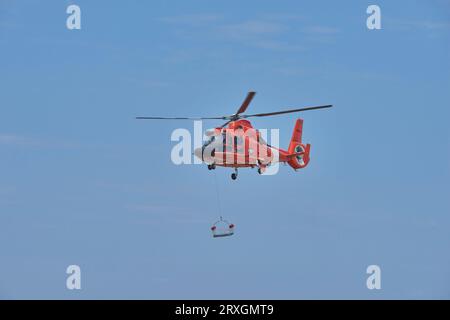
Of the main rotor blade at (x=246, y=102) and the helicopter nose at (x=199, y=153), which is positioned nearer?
the main rotor blade at (x=246, y=102)

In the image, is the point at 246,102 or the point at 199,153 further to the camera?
the point at 199,153

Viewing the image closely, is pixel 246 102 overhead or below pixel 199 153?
overhead

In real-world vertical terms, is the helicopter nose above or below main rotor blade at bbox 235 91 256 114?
below

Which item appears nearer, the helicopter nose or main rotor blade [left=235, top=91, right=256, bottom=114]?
main rotor blade [left=235, top=91, right=256, bottom=114]

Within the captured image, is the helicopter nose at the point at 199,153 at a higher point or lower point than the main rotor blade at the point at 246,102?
lower
